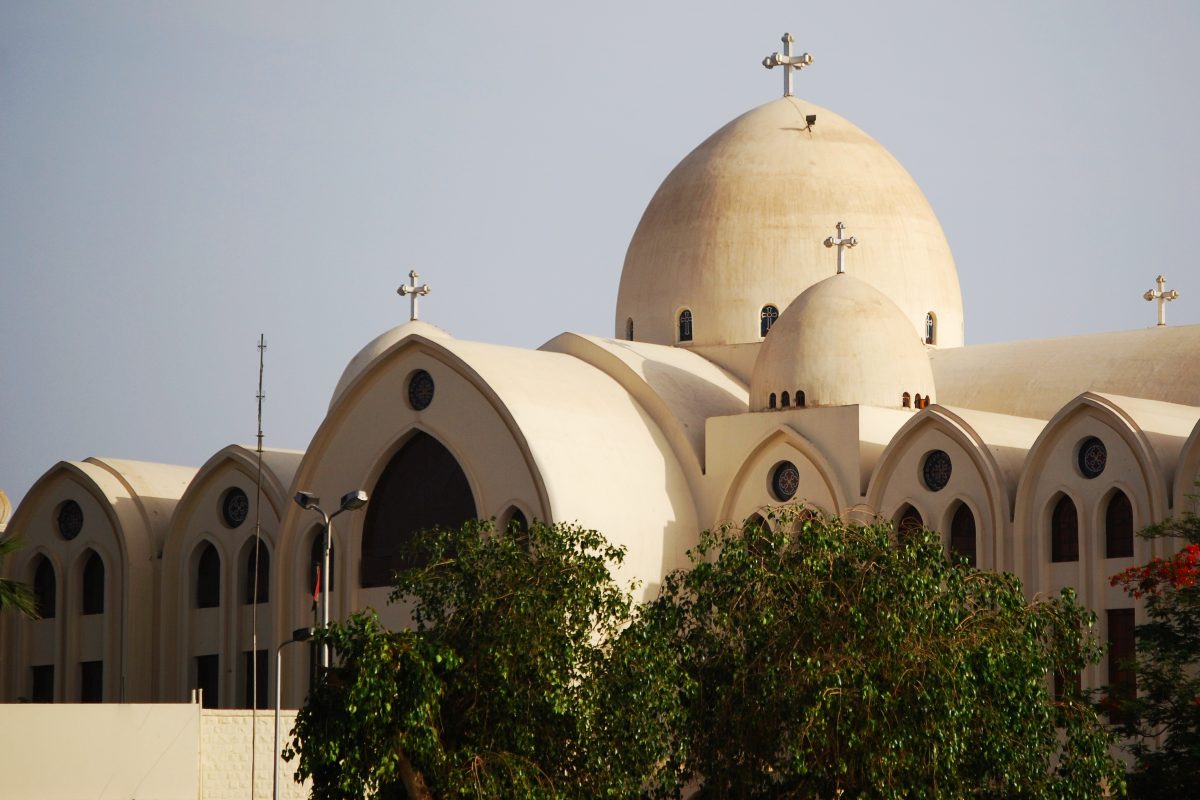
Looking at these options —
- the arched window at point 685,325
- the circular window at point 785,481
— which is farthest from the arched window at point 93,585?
the circular window at point 785,481

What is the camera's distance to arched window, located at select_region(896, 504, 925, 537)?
99.5 feet

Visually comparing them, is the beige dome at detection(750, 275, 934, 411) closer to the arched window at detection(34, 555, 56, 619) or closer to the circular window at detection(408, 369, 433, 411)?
the circular window at detection(408, 369, 433, 411)

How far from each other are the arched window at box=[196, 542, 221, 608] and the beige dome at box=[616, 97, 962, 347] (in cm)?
893

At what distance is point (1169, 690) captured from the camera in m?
22.2

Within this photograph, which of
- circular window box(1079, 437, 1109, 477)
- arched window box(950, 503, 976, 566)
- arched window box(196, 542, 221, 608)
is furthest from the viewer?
arched window box(196, 542, 221, 608)

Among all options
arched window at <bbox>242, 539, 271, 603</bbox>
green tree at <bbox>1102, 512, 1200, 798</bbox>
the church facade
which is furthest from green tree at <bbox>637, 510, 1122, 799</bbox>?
arched window at <bbox>242, 539, 271, 603</bbox>

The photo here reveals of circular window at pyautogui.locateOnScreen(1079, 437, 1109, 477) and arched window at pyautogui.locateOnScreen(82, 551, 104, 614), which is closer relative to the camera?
circular window at pyautogui.locateOnScreen(1079, 437, 1109, 477)

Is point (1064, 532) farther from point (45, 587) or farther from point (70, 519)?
point (45, 587)

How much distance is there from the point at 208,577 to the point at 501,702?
17.8 meters

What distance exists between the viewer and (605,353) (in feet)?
112

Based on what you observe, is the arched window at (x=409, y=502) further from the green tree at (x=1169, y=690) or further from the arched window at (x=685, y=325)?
the green tree at (x=1169, y=690)

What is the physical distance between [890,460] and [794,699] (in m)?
12.1

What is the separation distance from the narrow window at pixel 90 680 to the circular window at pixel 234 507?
146 inches

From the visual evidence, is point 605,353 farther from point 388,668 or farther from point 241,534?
point 388,668
